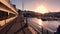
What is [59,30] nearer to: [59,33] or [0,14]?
[59,33]

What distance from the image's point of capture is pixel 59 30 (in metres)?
9.52

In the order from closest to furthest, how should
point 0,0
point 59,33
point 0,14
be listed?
point 0,0 < point 0,14 < point 59,33

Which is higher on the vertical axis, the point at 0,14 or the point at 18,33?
the point at 0,14

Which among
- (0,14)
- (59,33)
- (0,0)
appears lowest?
(59,33)

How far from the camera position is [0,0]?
5898 mm

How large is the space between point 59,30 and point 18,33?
3842 millimetres

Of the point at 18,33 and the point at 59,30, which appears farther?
the point at 59,30

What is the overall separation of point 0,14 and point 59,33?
3.72 m

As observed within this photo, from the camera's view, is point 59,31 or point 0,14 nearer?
point 0,14

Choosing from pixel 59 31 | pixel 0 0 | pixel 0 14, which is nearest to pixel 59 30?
pixel 59 31

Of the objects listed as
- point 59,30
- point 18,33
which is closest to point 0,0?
point 18,33

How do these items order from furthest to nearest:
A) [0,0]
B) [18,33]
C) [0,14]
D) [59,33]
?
[59,33], [0,14], [18,33], [0,0]

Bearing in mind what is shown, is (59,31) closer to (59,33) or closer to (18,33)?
(59,33)

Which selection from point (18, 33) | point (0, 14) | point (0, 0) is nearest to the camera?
point (0, 0)
